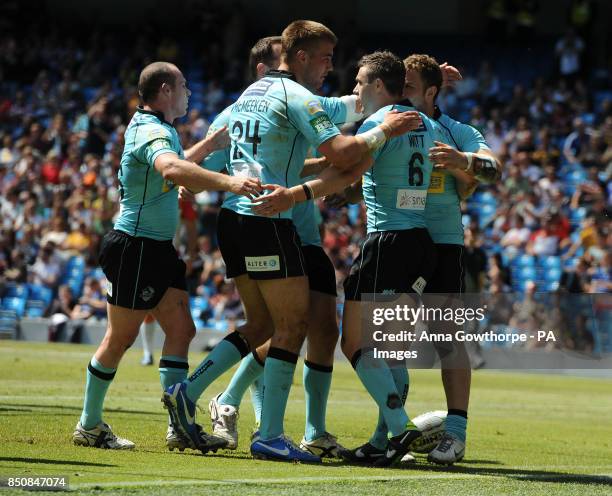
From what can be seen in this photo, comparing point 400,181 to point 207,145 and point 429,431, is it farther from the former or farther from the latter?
point 429,431

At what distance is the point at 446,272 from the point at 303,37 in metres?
1.93

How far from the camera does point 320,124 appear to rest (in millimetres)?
7816

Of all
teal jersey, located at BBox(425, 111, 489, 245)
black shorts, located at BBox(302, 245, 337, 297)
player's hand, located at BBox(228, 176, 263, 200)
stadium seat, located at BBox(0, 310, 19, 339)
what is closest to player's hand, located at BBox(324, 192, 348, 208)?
black shorts, located at BBox(302, 245, 337, 297)

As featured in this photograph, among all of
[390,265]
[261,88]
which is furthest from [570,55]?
[261,88]

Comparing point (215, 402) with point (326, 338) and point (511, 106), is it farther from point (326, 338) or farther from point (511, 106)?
point (511, 106)

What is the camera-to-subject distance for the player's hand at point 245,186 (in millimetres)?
7543

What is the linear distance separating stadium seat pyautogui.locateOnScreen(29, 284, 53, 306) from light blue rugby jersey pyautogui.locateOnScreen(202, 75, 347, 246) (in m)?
18.3

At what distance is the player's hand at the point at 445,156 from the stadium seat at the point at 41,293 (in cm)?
1981

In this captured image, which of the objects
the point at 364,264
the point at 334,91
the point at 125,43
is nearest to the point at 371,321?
the point at 364,264

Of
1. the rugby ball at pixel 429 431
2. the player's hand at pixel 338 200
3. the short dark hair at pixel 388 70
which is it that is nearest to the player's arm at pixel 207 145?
the player's hand at pixel 338 200

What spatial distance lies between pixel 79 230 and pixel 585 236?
35.8 feet

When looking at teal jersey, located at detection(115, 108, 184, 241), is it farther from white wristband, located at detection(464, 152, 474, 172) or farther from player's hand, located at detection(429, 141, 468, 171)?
white wristband, located at detection(464, 152, 474, 172)

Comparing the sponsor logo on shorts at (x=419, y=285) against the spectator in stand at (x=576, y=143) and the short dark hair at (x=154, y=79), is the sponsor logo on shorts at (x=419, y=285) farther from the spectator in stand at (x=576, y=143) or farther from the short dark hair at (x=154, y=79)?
the spectator in stand at (x=576, y=143)

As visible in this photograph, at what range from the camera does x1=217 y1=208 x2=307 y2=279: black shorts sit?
26.1 ft
